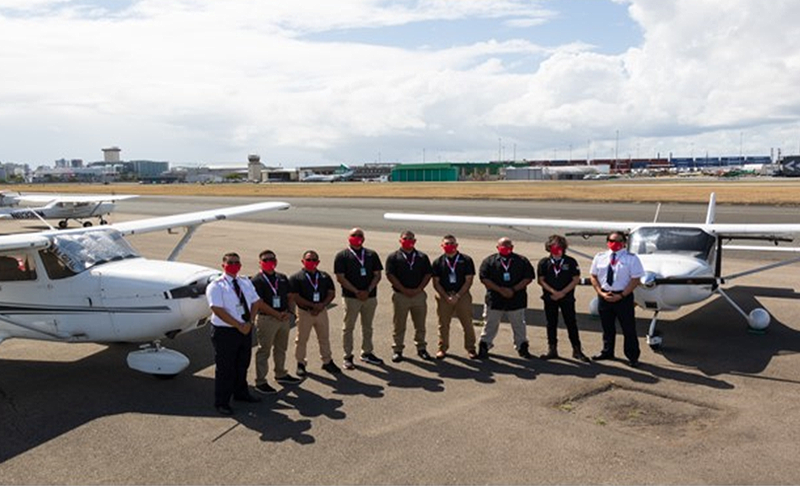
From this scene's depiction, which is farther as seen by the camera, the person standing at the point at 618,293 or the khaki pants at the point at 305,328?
the person standing at the point at 618,293

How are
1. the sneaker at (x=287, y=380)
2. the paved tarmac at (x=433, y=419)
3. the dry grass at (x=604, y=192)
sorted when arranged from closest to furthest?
the paved tarmac at (x=433, y=419) < the sneaker at (x=287, y=380) < the dry grass at (x=604, y=192)

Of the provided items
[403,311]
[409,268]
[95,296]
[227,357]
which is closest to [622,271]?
[409,268]

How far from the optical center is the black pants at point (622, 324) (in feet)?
27.8

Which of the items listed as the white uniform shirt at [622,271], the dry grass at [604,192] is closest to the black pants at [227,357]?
the white uniform shirt at [622,271]

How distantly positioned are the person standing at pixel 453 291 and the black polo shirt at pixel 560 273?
106 cm

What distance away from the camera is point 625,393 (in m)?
7.41

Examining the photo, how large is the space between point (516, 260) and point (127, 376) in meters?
5.45

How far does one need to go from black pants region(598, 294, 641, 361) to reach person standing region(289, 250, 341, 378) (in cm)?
373

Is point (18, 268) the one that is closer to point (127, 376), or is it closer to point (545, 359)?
point (127, 376)

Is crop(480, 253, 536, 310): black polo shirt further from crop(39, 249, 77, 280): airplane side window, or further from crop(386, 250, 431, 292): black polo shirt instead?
crop(39, 249, 77, 280): airplane side window

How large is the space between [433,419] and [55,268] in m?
5.44

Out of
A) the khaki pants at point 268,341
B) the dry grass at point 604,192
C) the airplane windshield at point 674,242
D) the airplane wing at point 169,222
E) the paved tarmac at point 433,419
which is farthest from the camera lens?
the dry grass at point 604,192

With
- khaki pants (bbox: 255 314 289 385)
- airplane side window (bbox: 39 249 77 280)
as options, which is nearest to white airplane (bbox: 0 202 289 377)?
airplane side window (bbox: 39 249 77 280)

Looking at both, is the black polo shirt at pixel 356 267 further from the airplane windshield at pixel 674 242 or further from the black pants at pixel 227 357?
the airplane windshield at pixel 674 242
